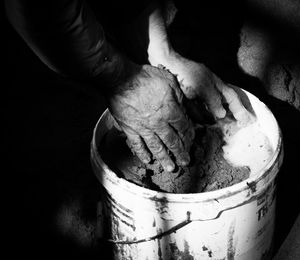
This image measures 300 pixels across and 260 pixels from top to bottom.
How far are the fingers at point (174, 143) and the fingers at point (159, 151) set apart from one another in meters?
0.01

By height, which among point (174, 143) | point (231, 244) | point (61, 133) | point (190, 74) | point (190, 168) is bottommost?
point (61, 133)

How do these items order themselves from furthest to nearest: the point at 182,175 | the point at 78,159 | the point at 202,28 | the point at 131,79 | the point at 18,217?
the point at 202,28 → the point at 78,159 → the point at 18,217 → the point at 182,175 → the point at 131,79

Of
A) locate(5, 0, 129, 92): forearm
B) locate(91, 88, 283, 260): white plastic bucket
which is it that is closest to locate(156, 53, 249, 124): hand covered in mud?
locate(91, 88, 283, 260): white plastic bucket

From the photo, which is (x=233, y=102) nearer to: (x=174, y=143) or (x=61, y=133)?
(x=174, y=143)

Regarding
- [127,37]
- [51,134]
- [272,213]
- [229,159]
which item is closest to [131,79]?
[127,37]

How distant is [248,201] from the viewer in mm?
1008

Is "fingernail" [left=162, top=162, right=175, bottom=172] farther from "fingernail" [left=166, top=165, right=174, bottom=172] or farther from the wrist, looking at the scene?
the wrist

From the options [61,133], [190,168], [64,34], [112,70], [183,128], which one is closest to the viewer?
[64,34]

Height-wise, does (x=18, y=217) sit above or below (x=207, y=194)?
below

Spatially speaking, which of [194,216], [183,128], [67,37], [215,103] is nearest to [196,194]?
[194,216]

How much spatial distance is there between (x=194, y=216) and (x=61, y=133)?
89 cm

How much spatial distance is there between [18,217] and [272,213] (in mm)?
847

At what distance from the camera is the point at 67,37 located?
2.70 feet

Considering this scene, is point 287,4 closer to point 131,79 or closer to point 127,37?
point 127,37
